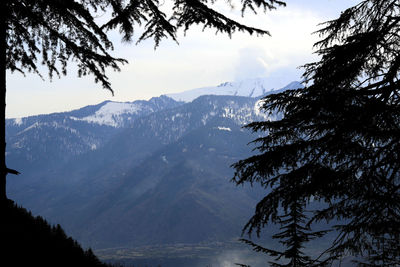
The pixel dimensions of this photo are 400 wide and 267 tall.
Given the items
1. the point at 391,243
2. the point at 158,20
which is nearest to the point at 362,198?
the point at 391,243

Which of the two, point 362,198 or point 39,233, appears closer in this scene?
point 362,198

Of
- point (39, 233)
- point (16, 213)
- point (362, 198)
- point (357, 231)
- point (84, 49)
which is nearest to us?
point (357, 231)

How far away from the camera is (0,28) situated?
7.02m

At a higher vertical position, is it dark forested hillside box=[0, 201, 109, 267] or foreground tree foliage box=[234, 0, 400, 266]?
foreground tree foliage box=[234, 0, 400, 266]

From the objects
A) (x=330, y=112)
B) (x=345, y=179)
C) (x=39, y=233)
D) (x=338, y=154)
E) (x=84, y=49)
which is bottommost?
(x=39, y=233)

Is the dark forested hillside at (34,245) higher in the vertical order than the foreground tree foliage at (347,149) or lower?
lower

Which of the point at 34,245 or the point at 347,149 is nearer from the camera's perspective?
the point at 347,149

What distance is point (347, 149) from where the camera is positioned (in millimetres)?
4340

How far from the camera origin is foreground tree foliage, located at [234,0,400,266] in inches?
162

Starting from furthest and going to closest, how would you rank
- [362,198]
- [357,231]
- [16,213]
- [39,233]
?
[16,213]
[39,233]
[362,198]
[357,231]

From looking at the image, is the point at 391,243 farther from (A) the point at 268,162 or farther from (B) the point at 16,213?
(B) the point at 16,213

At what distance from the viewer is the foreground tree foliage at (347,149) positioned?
4.11m

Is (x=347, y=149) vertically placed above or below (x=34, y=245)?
above

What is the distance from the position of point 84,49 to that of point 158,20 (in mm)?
2350
